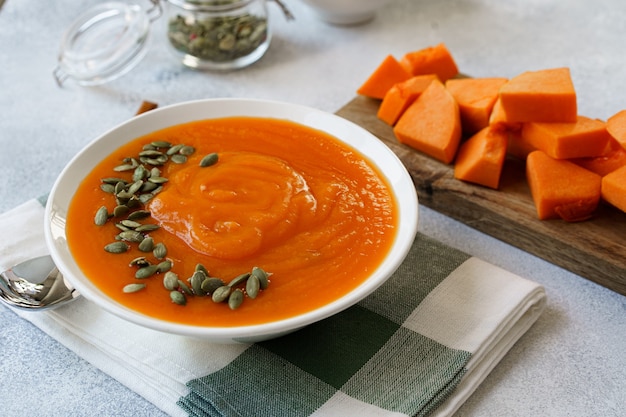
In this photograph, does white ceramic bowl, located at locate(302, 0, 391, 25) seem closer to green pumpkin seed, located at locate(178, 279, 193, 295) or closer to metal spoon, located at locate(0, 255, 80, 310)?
metal spoon, located at locate(0, 255, 80, 310)

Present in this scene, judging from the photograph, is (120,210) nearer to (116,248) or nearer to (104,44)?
(116,248)

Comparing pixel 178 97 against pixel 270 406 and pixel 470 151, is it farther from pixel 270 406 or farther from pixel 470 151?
pixel 270 406

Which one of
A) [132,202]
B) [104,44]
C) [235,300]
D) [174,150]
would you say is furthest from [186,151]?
[104,44]

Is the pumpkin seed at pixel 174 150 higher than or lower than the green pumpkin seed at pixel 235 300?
higher

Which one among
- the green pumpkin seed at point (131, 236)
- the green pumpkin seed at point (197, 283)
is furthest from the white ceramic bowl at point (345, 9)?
the green pumpkin seed at point (197, 283)

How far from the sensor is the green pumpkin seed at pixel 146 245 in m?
1.68

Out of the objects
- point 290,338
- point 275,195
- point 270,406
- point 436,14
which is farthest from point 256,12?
point 270,406

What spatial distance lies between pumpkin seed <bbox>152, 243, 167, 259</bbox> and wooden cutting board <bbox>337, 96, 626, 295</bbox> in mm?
924

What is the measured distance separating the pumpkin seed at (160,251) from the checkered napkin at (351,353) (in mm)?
213

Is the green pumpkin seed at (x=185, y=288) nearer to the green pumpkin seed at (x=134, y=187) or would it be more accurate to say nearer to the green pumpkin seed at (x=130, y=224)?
the green pumpkin seed at (x=130, y=224)

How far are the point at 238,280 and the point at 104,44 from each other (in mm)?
1691

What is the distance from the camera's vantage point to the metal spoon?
1815 mm

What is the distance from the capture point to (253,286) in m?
1.57

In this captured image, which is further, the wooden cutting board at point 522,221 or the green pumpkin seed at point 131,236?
the wooden cutting board at point 522,221
